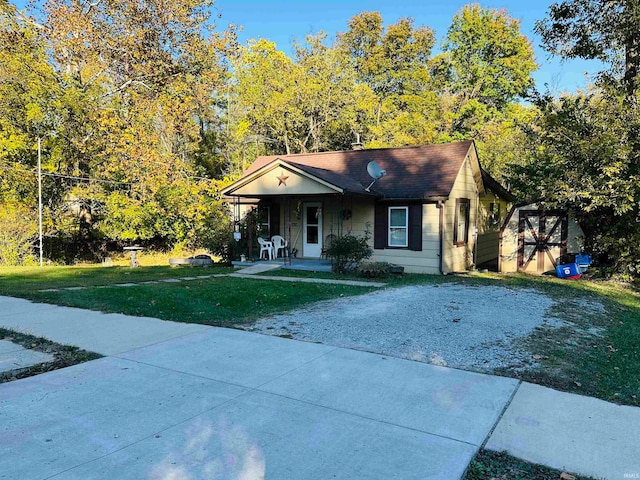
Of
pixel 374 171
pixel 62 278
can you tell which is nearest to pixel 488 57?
pixel 374 171

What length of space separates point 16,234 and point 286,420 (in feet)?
60.0

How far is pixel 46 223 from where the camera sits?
1975cm

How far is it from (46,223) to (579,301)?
67.4 feet

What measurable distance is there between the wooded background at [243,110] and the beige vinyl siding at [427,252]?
3.39 m

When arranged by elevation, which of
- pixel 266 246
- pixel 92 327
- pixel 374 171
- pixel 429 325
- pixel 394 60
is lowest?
pixel 429 325

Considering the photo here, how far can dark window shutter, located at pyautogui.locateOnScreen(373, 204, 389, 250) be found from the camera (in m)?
15.0

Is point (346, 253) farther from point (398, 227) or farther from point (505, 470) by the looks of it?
point (505, 470)

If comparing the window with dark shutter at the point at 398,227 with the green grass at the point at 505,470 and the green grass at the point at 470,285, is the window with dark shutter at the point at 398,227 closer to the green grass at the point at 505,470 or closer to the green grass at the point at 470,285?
the green grass at the point at 470,285

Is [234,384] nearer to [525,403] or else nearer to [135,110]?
[525,403]

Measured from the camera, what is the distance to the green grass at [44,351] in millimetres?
4628

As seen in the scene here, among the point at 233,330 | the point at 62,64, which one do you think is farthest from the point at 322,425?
the point at 62,64

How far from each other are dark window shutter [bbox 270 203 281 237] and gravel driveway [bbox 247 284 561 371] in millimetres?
7985

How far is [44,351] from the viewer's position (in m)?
5.33

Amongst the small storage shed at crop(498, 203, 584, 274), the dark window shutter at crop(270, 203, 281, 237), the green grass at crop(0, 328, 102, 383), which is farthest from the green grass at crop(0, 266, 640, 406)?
the dark window shutter at crop(270, 203, 281, 237)
